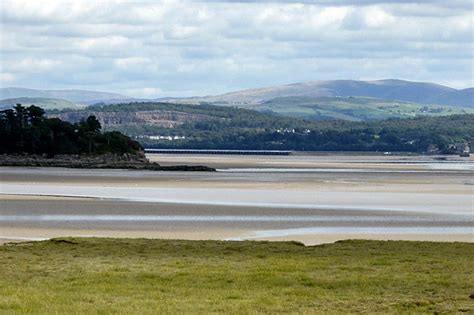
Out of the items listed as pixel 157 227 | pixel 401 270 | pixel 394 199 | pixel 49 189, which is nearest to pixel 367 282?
pixel 401 270

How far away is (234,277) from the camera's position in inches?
858

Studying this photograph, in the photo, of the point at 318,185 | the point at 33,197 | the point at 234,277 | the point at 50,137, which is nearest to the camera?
the point at 234,277

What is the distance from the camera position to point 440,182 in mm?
76750

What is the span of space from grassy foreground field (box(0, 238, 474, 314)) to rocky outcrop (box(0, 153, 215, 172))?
222ft

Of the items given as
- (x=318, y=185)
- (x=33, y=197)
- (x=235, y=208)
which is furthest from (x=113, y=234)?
(x=318, y=185)

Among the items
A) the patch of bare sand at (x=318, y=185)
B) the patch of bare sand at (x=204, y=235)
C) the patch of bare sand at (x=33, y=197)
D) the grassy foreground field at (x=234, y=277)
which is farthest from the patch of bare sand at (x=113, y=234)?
the patch of bare sand at (x=318, y=185)

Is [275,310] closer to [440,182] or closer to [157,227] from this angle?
[157,227]

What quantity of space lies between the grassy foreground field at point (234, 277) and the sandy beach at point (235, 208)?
24.7ft

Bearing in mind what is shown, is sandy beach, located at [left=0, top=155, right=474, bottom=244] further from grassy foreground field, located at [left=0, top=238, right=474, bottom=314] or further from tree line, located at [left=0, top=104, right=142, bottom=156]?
tree line, located at [left=0, top=104, right=142, bottom=156]

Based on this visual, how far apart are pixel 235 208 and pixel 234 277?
2730 centimetres

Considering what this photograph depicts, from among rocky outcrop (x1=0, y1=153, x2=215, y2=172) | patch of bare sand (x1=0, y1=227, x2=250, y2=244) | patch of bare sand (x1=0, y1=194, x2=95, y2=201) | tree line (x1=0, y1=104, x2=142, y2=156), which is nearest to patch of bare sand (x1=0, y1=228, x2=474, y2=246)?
patch of bare sand (x1=0, y1=227, x2=250, y2=244)

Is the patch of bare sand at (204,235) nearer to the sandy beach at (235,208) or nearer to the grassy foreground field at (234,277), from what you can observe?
the sandy beach at (235,208)

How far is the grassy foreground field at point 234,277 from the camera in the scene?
736 inches

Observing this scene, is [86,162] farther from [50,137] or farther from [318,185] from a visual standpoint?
[318,185]
